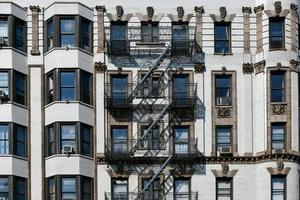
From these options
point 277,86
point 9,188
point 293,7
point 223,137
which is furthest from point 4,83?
point 293,7

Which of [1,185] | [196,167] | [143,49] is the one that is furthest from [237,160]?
[1,185]

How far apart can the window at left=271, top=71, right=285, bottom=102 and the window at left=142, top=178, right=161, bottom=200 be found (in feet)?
26.6

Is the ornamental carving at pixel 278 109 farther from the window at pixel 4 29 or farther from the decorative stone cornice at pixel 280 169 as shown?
the window at pixel 4 29

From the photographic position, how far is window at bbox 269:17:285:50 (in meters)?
65.8

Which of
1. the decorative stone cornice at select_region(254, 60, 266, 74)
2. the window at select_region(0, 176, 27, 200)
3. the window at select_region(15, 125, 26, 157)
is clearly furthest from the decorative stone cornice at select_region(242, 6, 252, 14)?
the window at select_region(0, 176, 27, 200)

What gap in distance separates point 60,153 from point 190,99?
800 centimetres

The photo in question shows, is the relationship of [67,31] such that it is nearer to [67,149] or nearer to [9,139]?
[67,149]

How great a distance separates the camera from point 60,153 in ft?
209

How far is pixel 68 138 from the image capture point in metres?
64.0

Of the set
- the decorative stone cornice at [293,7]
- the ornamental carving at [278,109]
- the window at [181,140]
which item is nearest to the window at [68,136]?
the window at [181,140]

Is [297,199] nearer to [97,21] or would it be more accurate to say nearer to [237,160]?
[237,160]

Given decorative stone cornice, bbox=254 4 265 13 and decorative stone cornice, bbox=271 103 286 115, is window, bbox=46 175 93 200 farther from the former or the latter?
decorative stone cornice, bbox=254 4 265 13

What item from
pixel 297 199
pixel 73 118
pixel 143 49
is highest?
pixel 143 49

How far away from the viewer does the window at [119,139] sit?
64.9 meters
